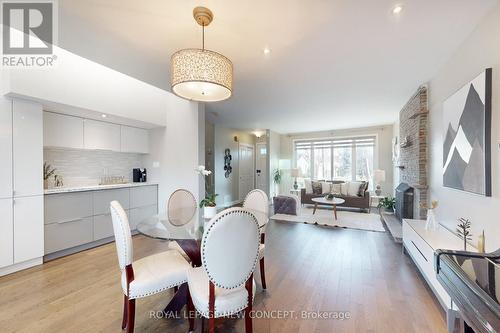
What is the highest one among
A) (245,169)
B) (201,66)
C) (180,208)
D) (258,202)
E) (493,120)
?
(201,66)

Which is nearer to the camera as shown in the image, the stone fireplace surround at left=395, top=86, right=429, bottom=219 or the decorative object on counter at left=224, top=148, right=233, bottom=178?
the stone fireplace surround at left=395, top=86, right=429, bottom=219

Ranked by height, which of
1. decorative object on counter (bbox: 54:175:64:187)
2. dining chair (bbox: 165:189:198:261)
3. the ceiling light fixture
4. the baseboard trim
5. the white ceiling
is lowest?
the baseboard trim

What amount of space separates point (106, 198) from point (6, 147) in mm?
1315

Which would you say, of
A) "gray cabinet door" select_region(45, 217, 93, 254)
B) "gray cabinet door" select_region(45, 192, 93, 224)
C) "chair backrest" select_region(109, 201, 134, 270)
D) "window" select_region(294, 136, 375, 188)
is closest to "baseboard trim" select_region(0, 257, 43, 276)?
"gray cabinet door" select_region(45, 217, 93, 254)

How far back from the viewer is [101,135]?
12.1 ft

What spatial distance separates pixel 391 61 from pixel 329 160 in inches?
214

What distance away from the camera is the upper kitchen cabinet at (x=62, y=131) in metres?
3.09

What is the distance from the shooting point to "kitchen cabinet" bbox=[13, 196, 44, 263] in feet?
8.42

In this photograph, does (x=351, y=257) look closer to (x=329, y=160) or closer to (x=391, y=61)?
(x=391, y=61)

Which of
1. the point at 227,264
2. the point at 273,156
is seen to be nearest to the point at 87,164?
the point at 227,264

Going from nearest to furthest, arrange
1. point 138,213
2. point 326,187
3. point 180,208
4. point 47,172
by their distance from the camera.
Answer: point 180,208 → point 47,172 → point 138,213 → point 326,187

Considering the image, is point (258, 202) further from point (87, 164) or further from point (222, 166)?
point (222, 166)

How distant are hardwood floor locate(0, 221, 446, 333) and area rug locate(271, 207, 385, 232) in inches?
51.6

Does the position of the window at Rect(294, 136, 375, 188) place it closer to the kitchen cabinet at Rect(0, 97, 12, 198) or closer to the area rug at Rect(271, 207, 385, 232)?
the area rug at Rect(271, 207, 385, 232)
